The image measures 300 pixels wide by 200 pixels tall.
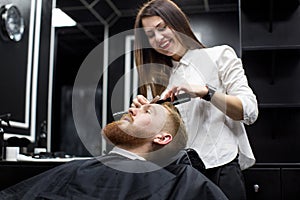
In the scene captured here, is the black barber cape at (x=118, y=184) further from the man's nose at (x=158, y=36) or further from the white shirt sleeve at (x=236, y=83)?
the man's nose at (x=158, y=36)

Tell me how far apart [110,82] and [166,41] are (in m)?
2.53

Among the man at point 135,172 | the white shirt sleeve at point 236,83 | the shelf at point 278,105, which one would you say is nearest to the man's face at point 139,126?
the man at point 135,172

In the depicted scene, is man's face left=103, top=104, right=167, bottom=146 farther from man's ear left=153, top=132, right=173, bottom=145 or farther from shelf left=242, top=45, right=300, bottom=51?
shelf left=242, top=45, right=300, bottom=51

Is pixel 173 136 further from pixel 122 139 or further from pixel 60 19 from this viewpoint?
pixel 60 19

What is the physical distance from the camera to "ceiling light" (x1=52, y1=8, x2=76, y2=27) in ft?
13.4

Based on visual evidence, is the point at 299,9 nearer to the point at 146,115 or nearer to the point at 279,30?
the point at 279,30

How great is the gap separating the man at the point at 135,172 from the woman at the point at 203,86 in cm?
7

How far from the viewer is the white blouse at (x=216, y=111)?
1534 mm

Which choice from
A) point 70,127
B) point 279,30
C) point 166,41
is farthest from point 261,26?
point 70,127

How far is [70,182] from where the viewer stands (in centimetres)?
144

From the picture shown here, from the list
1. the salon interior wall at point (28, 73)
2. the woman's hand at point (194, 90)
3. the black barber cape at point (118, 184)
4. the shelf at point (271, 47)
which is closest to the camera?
the black barber cape at point (118, 184)

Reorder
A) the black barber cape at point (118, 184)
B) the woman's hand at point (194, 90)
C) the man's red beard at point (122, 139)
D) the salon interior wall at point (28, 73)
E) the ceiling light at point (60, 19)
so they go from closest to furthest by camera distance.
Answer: the black barber cape at point (118, 184) → the woman's hand at point (194, 90) → the man's red beard at point (122, 139) → the salon interior wall at point (28, 73) → the ceiling light at point (60, 19)

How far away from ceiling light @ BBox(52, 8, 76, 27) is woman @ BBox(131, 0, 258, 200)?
255cm

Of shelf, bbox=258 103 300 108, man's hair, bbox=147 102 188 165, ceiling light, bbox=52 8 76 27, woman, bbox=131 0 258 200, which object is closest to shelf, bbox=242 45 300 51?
shelf, bbox=258 103 300 108
